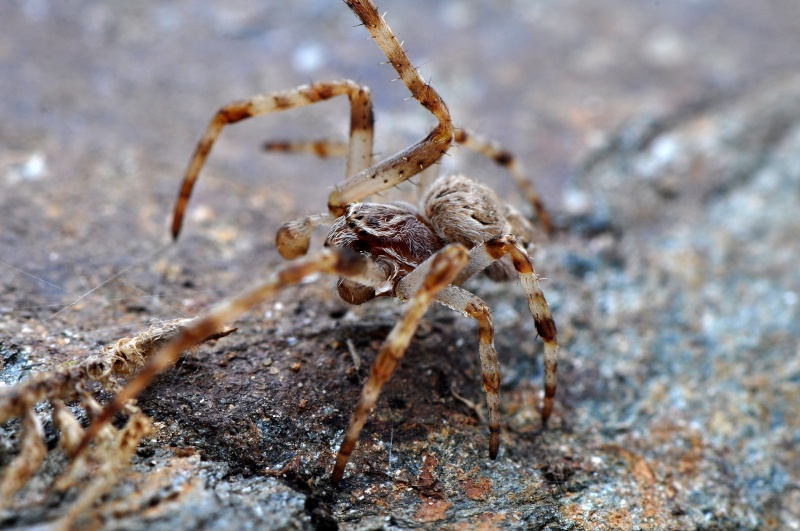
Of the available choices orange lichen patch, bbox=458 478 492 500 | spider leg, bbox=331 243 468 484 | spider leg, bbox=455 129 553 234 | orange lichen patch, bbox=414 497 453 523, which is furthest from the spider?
spider leg, bbox=455 129 553 234

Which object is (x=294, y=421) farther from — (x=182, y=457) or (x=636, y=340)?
(x=636, y=340)

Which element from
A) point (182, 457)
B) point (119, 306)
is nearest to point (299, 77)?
point (119, 306)

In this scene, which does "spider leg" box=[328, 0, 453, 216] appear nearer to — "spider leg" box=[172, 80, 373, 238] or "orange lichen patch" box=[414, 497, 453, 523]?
"spider leg" box=[172, 80, 373, 238]

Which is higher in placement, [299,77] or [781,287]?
[299,77]

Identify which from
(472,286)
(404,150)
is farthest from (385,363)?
(472,286)

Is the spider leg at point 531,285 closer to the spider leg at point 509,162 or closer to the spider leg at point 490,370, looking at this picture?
the spider leg at point 490,370

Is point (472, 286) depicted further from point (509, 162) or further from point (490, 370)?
point (490, 370)
